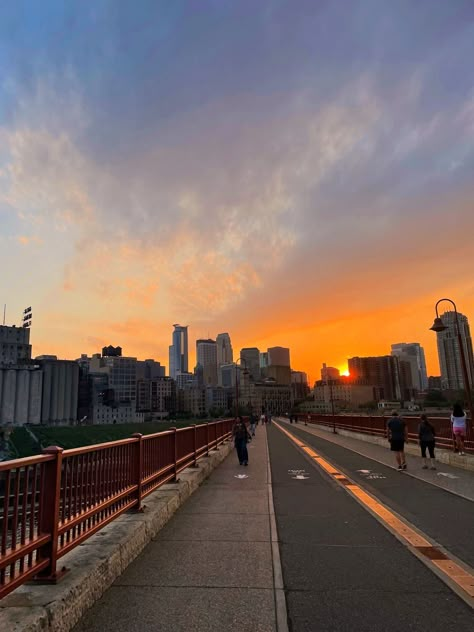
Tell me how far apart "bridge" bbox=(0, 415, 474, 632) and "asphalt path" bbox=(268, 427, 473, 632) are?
2cm

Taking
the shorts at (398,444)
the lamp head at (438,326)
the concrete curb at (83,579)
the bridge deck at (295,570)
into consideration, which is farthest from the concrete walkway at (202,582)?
the lamp head at (438,326)

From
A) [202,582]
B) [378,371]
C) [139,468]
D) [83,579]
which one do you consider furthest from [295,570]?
[378,371]

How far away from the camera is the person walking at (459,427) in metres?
14.5

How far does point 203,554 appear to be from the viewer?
5.75 metres

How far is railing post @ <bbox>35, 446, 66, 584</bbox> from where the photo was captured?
400 centimetres

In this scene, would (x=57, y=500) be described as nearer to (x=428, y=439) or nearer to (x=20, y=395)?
(x=428, y=439)

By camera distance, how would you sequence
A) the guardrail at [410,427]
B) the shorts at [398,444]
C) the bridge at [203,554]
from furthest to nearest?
the guardrail at [410,427]
the shorts at [398,444]
the bridge at [203,554]

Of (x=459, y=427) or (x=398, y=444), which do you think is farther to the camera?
(x=459, y=427)

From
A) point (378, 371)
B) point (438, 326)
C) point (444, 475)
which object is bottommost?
point (444, 475)

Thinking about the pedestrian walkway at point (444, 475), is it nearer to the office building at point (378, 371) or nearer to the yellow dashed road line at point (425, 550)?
the yellow dashed road line at point (425, 550)

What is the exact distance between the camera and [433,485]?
444 inches

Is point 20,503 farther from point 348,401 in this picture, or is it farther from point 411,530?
point 348,401

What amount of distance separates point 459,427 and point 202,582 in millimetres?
12240

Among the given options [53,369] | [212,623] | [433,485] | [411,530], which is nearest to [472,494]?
[433,485]
